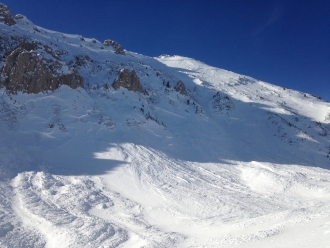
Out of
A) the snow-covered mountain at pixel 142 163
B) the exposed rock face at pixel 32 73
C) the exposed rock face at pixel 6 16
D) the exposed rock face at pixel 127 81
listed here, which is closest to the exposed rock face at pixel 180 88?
the snow-covered mountain at pixel 142 163

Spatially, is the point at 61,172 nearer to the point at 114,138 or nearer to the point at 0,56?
the point at 114,138

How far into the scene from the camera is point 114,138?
16.1 meters

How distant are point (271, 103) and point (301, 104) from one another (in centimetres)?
666

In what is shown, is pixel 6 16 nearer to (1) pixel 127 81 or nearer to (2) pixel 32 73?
(2) pixel 32 73

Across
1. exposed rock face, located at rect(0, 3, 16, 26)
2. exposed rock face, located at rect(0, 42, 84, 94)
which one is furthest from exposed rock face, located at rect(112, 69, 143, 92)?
exposed rock face, located at rect(0, 3, 16, 26)

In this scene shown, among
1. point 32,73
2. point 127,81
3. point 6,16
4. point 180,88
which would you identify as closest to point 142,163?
point 32,73

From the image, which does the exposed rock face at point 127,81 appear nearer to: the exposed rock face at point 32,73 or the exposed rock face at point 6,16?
the exposed rock face at point 32,73

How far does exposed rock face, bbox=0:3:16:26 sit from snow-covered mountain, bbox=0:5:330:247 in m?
0.15

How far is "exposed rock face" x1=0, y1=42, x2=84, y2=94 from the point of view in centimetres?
1714

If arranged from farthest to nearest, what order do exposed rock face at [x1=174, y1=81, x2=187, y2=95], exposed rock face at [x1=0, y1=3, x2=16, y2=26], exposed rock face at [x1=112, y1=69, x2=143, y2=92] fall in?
exposed rock face at [x1=174, y1=81, x2=187, y2=95]
exposed rock face at [x1=0, y1=3, x2=16, y2=26]
exposed rock face at [x1=112, y1=69, x2=143, y2=92]

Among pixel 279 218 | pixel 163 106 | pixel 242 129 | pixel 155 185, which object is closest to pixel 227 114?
pixel 242 129

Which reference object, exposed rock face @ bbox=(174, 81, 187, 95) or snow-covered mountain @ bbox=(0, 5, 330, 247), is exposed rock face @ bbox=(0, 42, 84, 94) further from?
exposed rock face @ bbox=(174, 81, 187, 95)

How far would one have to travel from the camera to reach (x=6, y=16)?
28.4m

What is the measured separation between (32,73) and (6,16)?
17.8 m
